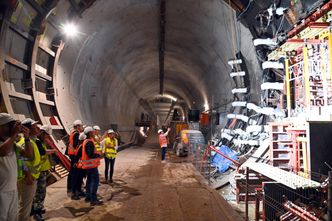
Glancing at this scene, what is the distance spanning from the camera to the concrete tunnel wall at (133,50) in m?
9.45

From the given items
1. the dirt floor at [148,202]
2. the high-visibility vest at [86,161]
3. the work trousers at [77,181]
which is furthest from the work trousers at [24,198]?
the work trousers at [77,181]

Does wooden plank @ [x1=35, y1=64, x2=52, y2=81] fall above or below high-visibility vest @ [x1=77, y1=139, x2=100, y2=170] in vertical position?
above

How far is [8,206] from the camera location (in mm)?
2916

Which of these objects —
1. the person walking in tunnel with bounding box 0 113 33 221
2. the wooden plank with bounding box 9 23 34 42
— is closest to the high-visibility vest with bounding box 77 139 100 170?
the person walking in tunnel with bounding box 0 113 33 221

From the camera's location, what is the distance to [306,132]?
5.93 metres

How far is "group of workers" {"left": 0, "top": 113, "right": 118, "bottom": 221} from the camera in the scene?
9.62 ft

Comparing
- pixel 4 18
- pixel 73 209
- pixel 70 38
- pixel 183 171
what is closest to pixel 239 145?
pixel 183 171

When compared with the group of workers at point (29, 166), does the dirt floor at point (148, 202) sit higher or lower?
lower

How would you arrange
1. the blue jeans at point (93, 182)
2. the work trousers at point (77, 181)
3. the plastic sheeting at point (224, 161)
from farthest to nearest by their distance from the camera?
the plastic sheeting at point (224, 161) < the work trousers at point (77, 181) < the blue jeans at point (93, 182)

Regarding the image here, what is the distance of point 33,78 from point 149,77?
14.5 m

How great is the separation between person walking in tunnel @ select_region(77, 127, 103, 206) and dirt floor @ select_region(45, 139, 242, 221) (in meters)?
0.23

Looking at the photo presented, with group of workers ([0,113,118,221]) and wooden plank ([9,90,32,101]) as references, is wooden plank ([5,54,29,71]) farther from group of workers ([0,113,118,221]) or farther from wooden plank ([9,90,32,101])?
group of workers ([0,113,118,221])

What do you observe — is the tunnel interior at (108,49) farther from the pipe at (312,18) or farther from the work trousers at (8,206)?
Result: the work trousers at (8,206)

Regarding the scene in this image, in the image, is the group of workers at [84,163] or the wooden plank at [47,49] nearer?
the group of workers at [84,163]
